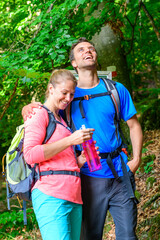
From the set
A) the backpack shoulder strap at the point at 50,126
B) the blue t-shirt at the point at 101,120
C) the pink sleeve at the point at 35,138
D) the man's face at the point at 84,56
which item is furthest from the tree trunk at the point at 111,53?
the pink sleeve at the point at 35,138

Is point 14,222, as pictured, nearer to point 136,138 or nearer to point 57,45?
point 57,45

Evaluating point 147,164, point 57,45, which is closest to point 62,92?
point 57,45

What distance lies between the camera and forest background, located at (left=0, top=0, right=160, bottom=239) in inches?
150

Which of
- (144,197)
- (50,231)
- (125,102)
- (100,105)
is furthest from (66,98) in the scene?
(144,197)

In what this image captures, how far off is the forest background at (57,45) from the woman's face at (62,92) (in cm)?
139

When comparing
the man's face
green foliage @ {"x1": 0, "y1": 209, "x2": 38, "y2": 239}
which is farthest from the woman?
green foliage @ {"x1": 0, "y1": 209, "x2": 38, "y2": 239}

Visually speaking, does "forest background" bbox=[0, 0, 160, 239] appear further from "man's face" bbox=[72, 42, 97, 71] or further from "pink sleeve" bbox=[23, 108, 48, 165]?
"pink sleeve" bbox=[23, 108, 48, 165]

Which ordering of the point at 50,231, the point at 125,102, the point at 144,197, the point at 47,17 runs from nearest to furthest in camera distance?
1. the point at 50,231
2. the point at 125,102
3. the point at 47,17
4. the point at 144,197

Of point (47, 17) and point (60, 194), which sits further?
point (47, 17)

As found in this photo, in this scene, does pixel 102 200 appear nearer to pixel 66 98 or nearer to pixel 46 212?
pixel 46 212

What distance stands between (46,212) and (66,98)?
35.1 inches

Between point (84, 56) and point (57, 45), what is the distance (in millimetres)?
1023

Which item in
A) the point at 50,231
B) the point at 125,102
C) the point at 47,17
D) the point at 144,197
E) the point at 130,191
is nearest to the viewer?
the point at 50,231

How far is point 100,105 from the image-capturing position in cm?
264
